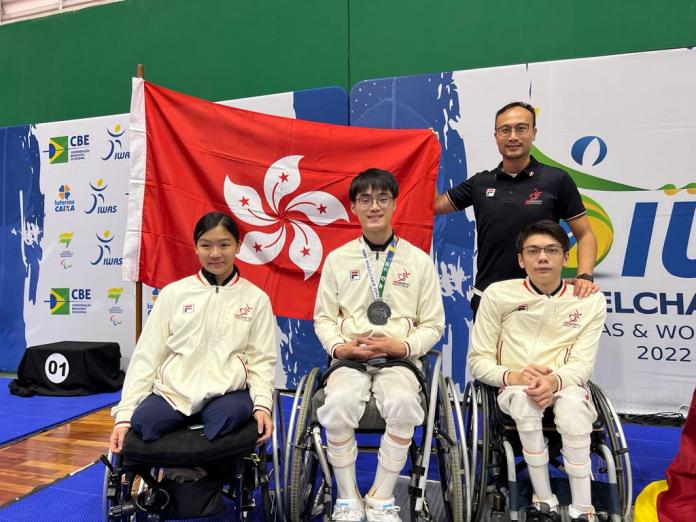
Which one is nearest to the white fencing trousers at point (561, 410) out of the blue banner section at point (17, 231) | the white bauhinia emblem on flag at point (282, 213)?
the white bauhinia emblem on flag at point (282, 213)

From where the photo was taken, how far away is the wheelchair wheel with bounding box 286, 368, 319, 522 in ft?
5.92

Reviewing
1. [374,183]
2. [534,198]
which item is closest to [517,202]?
[534,198]

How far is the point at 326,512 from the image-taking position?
1.86 m

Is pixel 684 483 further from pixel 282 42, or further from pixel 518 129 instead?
pixel 282 42

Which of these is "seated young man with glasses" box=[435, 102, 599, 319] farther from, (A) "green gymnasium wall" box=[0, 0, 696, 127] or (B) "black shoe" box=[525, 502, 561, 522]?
(A) "green gymnasium wall" box=[0, 0, 696, 127]

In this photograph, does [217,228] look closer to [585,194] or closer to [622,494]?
[622,494]

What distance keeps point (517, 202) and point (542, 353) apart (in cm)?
78

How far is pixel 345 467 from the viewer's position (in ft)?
6.01

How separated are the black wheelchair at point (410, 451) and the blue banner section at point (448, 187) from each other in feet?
5.90

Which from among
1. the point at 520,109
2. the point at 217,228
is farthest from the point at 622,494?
the point at 217,228

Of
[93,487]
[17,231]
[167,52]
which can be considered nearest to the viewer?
[93,487]

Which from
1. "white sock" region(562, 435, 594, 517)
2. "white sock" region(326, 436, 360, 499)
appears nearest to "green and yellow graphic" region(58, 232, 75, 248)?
"white sock" region(326, 436, 360, 499)

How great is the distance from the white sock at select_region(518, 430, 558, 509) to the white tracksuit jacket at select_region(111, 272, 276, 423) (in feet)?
3.41

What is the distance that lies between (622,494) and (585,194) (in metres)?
2.43
